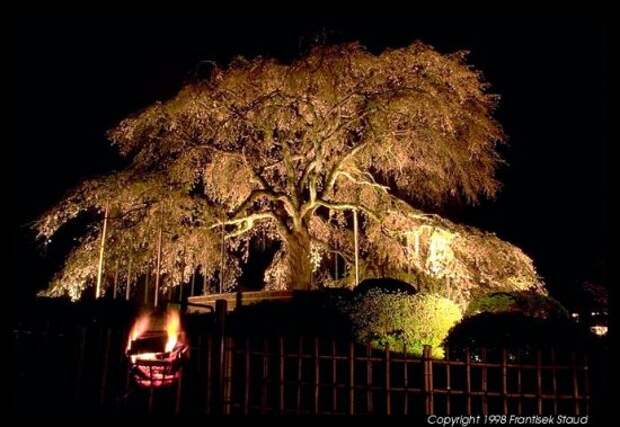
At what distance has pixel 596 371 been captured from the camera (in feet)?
20.4

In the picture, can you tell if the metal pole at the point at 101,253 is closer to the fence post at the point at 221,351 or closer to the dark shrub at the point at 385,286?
the dark shrub at the point at 385,286

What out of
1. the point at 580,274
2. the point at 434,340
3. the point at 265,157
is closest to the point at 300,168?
the point at 265,157

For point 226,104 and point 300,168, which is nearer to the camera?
point 226,104

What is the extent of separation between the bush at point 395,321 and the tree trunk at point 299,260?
3.68 m

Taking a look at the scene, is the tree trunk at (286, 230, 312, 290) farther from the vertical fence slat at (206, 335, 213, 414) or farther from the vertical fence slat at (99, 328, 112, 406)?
the vertical fence slat at (99, 328, 112, 406)

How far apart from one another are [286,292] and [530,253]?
741 inches

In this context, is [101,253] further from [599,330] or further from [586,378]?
[599,330]

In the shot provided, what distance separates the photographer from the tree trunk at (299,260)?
14.9m

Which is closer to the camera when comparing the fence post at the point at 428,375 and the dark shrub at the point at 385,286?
the fence post at the point at 428,375

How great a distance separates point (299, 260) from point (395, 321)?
4.25 metres

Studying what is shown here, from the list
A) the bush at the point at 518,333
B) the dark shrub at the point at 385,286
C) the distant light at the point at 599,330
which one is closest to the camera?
the bush at the point at 518,333

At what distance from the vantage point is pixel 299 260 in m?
14.9

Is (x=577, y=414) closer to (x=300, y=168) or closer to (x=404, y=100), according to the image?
(x=404, y=100)

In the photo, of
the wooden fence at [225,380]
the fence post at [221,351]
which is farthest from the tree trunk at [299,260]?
the fence post at [221,351]
